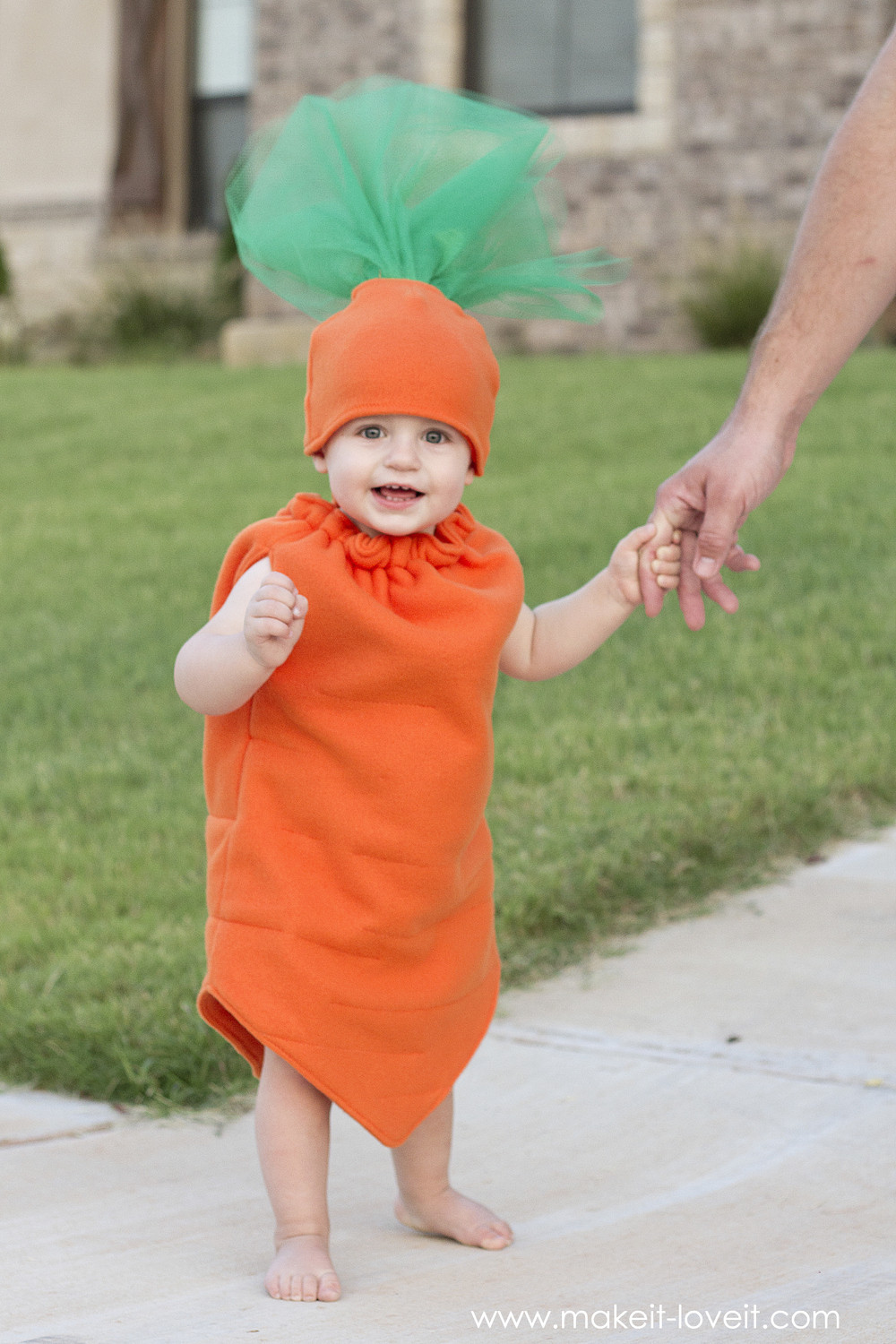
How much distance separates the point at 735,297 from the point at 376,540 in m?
11.4

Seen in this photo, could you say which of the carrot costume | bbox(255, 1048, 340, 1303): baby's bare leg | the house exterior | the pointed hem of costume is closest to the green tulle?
the carrot costume

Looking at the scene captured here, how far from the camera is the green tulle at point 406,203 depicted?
238 cm

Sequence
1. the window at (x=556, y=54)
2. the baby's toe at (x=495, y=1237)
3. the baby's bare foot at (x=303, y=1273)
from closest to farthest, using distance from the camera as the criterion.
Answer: the baby's bare foot at (x=303, y=1273) → the baby's toe at (x=495, y=1237) → the window at (x=556, y=54)

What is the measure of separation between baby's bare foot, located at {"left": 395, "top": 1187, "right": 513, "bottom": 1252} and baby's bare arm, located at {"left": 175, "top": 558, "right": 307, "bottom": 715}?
0.80 meters

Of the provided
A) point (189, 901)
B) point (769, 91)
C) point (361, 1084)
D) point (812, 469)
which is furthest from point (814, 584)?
point (769, 91)

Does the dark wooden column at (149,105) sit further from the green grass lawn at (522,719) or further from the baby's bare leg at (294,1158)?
the baby's bare leg at (294,1158)

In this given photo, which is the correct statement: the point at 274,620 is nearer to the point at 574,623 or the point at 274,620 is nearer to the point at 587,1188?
the point at 574,623

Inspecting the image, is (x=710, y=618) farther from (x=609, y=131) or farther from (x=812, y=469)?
(x=609, y=131)

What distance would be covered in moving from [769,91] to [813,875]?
11.1 m

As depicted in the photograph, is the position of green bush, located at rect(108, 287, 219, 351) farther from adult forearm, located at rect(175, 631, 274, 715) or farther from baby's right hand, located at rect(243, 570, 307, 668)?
baby's right hand, located at rect(243, 570, 307, 668)

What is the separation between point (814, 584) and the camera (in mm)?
6062

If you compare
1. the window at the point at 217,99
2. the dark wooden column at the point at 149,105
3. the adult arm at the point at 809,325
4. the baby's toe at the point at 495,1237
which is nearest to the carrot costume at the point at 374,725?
the baby's toe at the point at 495,1237

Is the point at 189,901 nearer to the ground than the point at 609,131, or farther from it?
nearer to the ground

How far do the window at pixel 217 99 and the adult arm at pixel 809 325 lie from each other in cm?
1594
